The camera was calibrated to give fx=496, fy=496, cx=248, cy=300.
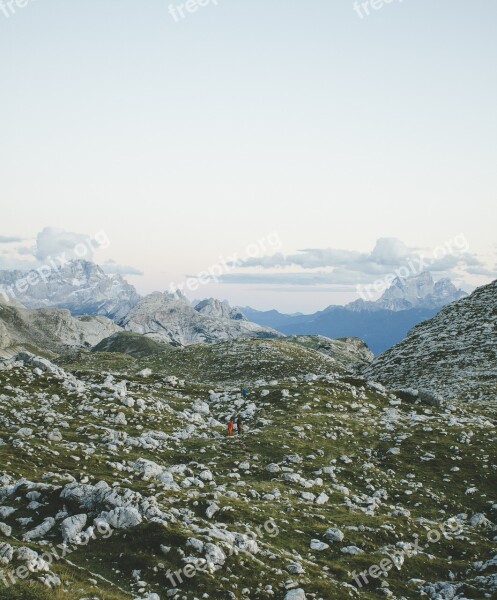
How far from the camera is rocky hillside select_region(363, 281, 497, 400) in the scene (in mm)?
57406

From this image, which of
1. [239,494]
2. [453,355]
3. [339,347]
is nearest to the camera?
[239,494]

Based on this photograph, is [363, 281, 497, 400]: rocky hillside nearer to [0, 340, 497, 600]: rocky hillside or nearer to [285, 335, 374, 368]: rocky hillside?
[0, 340, 497, 600]: rocky hillside

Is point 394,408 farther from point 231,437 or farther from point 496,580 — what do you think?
point 496,580

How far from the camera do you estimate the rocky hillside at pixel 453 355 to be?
57.4 meters

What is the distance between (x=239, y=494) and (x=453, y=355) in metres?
52.4

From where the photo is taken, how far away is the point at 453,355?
67000mm

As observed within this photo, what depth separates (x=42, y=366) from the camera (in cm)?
4206

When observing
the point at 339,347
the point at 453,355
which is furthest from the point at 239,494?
the point at 339,347

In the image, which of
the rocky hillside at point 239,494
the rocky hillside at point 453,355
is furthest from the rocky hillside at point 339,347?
the rocky hillside at point 239,494

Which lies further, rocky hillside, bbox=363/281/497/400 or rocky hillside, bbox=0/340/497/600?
rocky hillside, bbox=363/281/497/400

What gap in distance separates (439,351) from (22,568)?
2582 inches

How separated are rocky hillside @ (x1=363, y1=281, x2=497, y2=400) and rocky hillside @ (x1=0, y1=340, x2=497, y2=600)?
1200 centimetres

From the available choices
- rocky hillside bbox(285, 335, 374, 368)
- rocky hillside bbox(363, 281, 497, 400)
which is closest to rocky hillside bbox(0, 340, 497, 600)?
rocky hillside bbox(363, 281, 497, 400)

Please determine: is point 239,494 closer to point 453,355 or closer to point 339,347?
point 453,355
